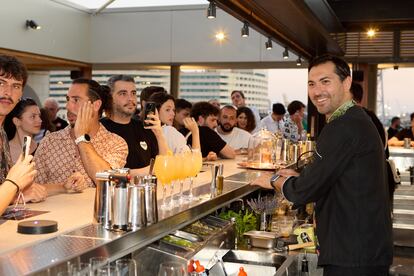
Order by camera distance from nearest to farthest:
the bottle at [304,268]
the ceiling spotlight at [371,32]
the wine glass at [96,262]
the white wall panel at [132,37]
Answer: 1. the wine glass at [96,262]
2. the bottle at [304,268]
3. the ceiling spotlight at [371,32]
4. the white wall panel at [132,37]

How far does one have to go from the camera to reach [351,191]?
100 inches

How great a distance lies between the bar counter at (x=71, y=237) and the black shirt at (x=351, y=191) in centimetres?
54

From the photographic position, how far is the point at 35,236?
172cm

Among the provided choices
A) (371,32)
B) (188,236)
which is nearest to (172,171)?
(188,236)

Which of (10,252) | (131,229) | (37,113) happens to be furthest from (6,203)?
(37,113)

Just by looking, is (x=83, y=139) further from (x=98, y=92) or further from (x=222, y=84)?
(x=222, y=84)

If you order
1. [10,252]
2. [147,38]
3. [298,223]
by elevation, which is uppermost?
[147,38]

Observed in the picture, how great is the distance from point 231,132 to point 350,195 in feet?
13.7

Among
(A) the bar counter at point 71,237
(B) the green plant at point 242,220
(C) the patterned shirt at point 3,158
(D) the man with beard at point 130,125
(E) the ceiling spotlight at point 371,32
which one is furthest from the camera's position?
(E) the ceiling spotlight at point 371,32

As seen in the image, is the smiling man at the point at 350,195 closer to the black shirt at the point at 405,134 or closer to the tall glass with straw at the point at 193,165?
the tall glass with straw at the point at 193,165

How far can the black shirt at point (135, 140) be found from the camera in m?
3.82

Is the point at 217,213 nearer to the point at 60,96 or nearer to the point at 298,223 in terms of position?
the point at 298,223

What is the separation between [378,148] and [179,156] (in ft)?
2.99

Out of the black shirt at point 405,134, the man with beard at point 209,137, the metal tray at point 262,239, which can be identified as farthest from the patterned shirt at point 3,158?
the black shirt at point 405,134
